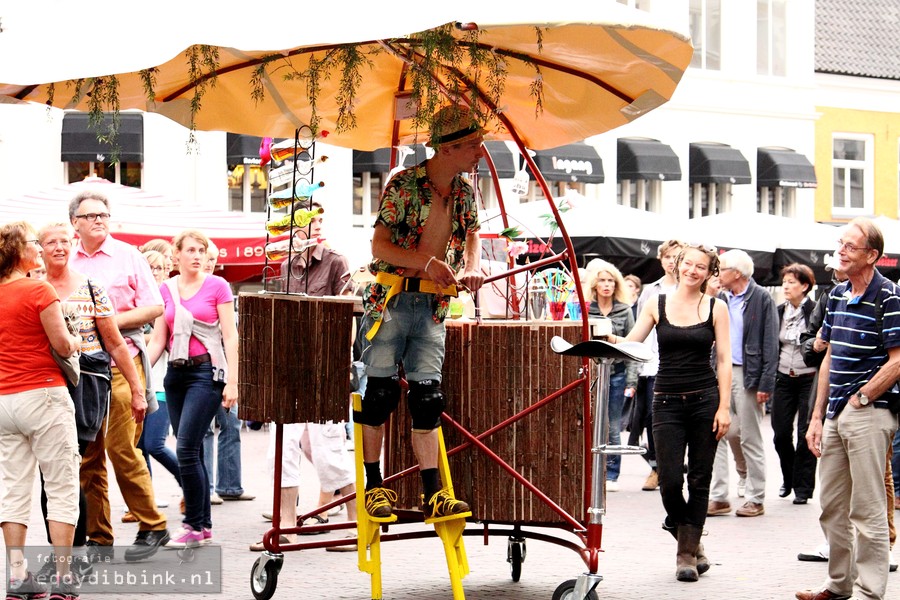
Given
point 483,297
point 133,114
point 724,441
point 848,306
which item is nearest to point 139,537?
point 483,297

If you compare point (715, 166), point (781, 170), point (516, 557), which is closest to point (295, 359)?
point (516, 557)

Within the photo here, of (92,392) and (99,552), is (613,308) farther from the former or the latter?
(92,392)

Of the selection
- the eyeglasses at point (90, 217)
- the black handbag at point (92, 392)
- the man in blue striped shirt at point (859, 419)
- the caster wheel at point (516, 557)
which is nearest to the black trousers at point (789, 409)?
the man in blue striped shirt at point (859, 419)

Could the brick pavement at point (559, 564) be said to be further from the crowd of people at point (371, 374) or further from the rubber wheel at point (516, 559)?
the crowd of people at point (371, 374)

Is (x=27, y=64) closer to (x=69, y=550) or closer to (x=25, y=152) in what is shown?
(x=69, y=550)

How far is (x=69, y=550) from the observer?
753cm

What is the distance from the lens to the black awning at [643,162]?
33.2 meters

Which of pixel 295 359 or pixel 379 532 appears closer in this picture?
pixel 379 532

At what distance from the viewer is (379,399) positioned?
23.7 feet

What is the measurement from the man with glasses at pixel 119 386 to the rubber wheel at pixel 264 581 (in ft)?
3.95

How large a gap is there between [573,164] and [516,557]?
23.8m

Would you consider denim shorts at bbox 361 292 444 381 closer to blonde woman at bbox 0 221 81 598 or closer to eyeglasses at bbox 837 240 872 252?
blonde woman at bbox 0 221 81 598

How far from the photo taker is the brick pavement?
816 cm

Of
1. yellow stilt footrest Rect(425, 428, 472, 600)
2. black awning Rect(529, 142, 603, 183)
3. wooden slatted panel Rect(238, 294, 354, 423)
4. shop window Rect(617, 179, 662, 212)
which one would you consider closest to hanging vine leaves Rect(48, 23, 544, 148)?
wooden slatted panel Rect(238, 294, 354, 423)
